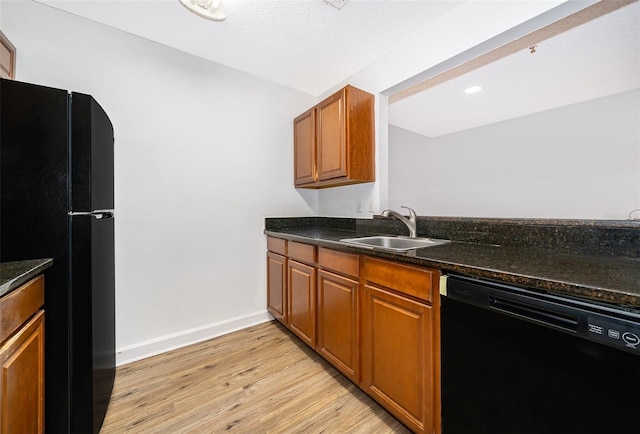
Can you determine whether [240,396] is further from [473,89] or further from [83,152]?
[473,89]

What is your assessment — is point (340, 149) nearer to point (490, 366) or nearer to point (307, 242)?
point (307, 242)

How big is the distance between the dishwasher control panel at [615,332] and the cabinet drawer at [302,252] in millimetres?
1361

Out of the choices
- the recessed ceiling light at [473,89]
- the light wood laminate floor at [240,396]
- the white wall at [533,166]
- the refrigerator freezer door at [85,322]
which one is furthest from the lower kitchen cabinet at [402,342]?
the white wall at [533,166]

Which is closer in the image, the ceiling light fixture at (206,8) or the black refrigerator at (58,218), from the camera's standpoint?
the black refrigerator at (58,218)

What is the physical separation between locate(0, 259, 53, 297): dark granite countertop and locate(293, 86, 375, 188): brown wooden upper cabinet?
68.8 inches

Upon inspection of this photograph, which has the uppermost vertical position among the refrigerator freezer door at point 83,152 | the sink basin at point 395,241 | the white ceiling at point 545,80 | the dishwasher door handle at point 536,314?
the white ceiling at point 545,80

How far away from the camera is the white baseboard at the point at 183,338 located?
1858 millimetres

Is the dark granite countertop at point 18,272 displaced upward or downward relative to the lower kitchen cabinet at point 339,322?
upward

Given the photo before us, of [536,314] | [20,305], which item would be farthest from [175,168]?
[536,314]

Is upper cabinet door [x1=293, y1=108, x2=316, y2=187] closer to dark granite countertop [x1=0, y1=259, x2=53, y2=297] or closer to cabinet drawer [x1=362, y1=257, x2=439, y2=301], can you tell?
cabinet drawer [x1=362, y1=257, x2=439, y2=301]

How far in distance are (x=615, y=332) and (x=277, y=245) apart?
2002 millimetres

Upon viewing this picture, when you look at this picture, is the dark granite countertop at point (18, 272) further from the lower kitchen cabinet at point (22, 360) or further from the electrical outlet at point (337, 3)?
the electrical outlet at point (337, 3)

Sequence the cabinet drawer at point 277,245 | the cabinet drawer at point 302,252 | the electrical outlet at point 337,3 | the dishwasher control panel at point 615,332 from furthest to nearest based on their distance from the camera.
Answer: the cabinet drawer at point 277,245 → the cabinet drawer at point 302,252 → the electrical outlet at point 337,3 → the dishwasher control panel at point 615,332

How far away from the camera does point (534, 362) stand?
810 mm
